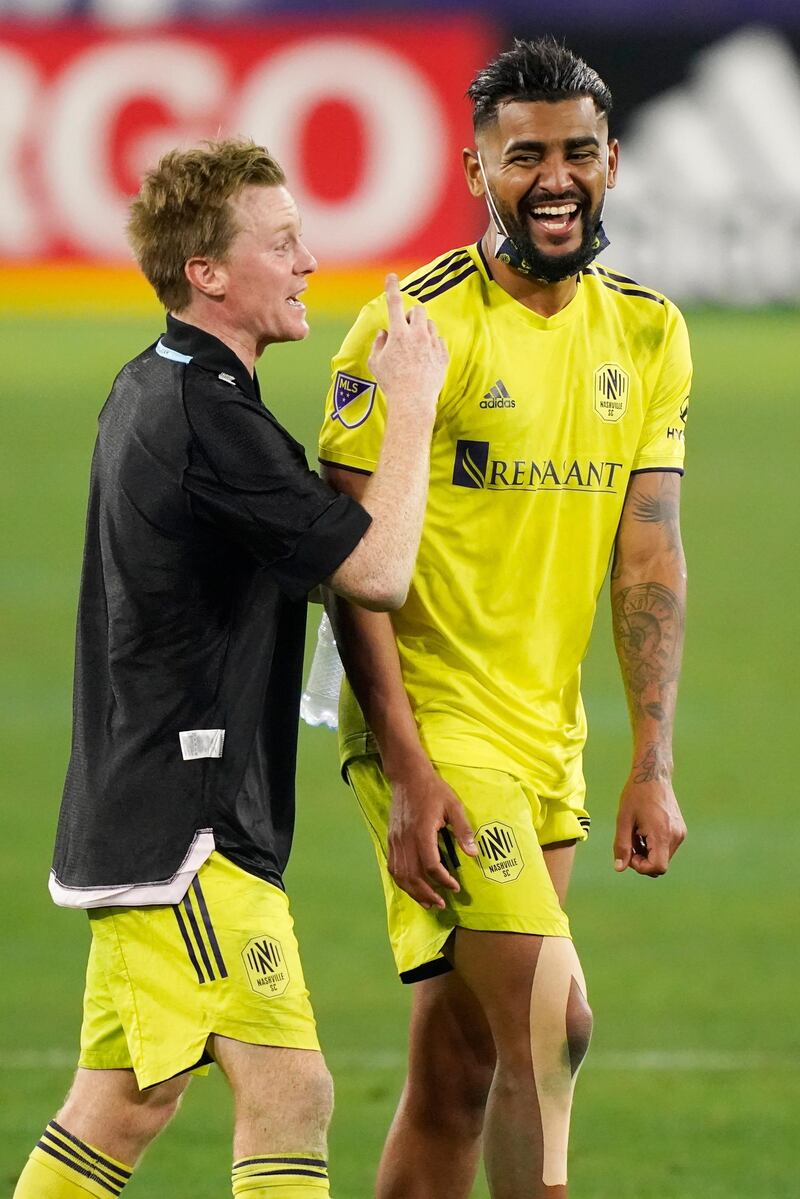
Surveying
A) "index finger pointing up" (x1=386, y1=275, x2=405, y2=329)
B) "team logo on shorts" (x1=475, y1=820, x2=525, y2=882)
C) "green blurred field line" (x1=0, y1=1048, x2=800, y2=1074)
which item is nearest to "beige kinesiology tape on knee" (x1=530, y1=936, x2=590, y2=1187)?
"team logo on shorts" (x1=475, y1=820, x2=525, y2=882)

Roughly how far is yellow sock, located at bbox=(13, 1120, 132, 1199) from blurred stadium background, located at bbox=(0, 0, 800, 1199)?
1.48 m

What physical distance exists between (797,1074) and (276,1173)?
300cm

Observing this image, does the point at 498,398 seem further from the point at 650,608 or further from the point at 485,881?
the point at 485,881

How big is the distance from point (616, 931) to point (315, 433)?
406 inches

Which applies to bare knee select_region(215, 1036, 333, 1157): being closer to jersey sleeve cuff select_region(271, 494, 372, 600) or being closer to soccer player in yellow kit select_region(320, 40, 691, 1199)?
soccer player in yellow kit select_region(320, 40, 691, 1199)

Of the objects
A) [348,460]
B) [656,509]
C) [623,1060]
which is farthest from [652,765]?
[623,1060]

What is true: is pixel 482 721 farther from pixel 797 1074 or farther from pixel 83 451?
pixel 83 451

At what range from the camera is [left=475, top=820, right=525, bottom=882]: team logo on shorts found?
4.48m

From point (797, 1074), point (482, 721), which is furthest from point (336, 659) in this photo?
point (797, 1074)

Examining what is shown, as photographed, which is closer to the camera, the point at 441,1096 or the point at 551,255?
the point at 551,255

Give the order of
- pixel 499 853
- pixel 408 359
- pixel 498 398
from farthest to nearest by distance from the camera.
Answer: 1. pixel 498 398
2. pixel 499 853
3. pixel 408 359

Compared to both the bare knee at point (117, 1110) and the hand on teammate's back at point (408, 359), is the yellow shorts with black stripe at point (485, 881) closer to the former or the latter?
the bare knee at point (117, 1110)

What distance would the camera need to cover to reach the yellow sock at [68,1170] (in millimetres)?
4188

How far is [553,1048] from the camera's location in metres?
4.41
